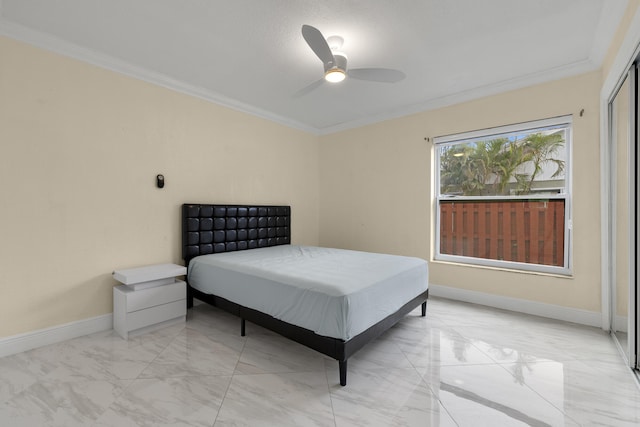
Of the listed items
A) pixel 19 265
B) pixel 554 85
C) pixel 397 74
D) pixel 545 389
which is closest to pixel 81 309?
pixel 19 265

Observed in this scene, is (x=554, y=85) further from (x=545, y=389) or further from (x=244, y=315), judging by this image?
(x=244, y=315)

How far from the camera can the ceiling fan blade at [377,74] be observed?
248 cm

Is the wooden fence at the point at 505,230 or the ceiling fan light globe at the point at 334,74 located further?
the wooden fence at the point at 505,230

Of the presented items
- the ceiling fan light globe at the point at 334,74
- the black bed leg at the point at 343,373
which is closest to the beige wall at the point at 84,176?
the ceiling fan light globe at the point at 334,74

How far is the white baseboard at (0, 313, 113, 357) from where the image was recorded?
2312mm

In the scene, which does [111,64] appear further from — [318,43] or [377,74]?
[377,74]

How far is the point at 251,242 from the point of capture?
405cm

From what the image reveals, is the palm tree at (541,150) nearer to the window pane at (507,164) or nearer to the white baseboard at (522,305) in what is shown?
the window pane at (507,164)

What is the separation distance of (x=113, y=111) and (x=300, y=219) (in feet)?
9.87

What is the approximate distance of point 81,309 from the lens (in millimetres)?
2686

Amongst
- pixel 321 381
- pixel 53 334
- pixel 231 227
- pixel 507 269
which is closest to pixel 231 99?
pixel 231 227

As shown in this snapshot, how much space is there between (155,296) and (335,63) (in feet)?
9.06

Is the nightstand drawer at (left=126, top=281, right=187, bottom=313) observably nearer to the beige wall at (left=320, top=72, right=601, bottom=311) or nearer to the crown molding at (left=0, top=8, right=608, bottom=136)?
the crown molding at (left=0, top=8, right=608, bottom=136)

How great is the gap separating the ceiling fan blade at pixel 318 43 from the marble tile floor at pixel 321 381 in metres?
2.45
